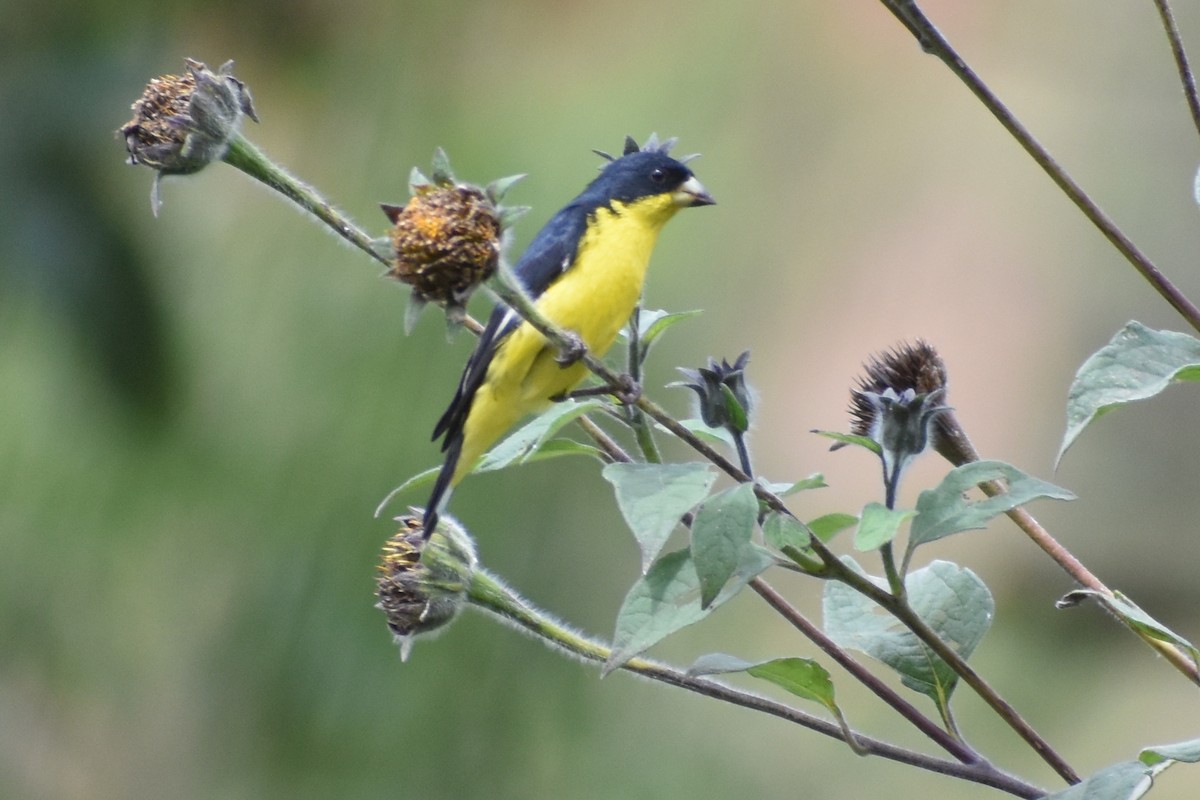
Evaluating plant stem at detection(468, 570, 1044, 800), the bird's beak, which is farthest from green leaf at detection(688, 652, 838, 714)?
the bird's beak

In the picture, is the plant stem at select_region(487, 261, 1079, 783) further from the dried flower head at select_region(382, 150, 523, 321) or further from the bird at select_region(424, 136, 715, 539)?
the bird at select_region(424, 136, 715, 539)

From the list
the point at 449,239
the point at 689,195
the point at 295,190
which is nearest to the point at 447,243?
the point at 449,239

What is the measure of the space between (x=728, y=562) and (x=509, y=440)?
0.19 meters

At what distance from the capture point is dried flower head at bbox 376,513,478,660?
607 mm

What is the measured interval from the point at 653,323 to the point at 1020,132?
196mm

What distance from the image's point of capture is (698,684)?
0.51 meters

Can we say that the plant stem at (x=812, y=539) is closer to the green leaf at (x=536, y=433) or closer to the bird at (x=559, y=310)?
the green leaf at (x=536, y=433)

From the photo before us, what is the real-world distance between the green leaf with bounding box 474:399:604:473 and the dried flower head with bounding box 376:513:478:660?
6cm

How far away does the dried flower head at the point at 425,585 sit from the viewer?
0.61 meters

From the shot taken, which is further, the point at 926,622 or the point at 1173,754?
the point at 926,622

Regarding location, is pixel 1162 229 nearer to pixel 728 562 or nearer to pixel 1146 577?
pixel 1146 577

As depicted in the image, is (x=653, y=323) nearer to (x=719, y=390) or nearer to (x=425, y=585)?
(x=719, y=390)

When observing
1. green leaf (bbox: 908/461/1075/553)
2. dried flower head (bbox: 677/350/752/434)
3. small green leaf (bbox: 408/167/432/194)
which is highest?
small green leaf (bbox: 408/167/432/194)

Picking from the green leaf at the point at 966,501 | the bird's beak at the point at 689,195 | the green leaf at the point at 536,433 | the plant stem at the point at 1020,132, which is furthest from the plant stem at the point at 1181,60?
the bird's beak at the point at 689,195
